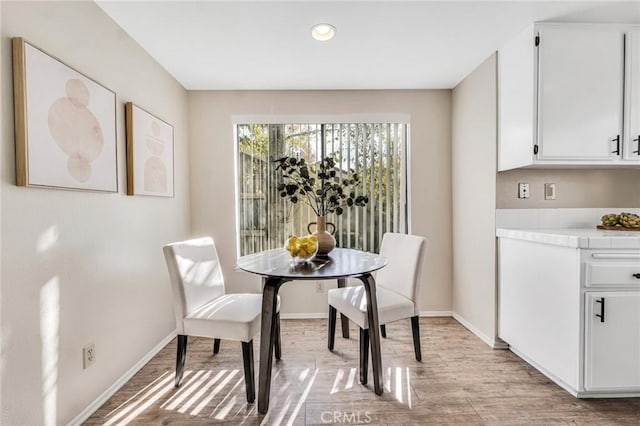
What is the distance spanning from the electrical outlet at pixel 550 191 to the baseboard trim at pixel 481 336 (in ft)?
3.85

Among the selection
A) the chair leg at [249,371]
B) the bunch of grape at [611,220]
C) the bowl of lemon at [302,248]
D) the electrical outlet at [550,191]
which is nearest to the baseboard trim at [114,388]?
the chair leg at [249,371]

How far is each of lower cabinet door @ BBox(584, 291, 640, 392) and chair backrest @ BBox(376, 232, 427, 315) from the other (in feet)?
2.98

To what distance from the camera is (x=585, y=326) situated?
173 centimetres

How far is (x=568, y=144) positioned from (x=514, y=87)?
0.53m

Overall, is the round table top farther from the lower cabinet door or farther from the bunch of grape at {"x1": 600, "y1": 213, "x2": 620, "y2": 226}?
the bunch of grape at {"x1": 600, "y1": 213, "x2": 620, "y2": 226}

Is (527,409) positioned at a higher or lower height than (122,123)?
lower

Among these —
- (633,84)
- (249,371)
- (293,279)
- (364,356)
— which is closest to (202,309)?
(249,371)

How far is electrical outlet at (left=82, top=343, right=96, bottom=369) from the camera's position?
168 cm

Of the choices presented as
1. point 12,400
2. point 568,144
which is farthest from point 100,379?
point 568,144

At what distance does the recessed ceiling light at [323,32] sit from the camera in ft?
6.64

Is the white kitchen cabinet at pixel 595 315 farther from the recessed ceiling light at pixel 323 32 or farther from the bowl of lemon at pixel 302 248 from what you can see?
the recessed ceiling light at pixel 323 32

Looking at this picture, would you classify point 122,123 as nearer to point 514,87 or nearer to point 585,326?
point 514,87

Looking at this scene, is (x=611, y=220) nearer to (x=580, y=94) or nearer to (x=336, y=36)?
(x=580, y=94)

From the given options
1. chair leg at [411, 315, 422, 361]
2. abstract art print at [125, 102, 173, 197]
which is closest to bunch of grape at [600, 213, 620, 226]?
chair leg at [411, 315, 422, 361]
